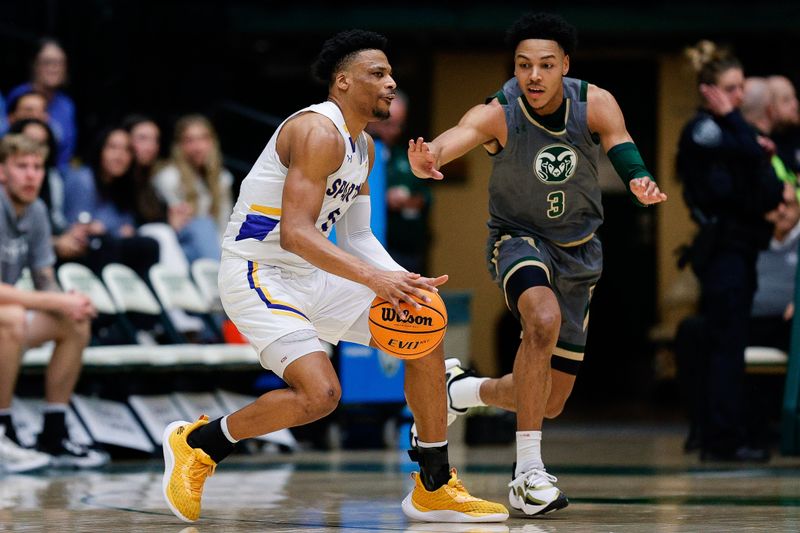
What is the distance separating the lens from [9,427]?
25.5 feet

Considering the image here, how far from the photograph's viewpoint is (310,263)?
5059 mm

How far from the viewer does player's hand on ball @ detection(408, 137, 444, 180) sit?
17.3 feet

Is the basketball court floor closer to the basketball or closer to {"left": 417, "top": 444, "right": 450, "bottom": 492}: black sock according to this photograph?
{"left": 417, "top": 444, "right": 450, "bottom": 492}: black sock

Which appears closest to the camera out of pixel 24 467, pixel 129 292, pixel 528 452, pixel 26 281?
pixel 528 452

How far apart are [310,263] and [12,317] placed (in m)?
3.04

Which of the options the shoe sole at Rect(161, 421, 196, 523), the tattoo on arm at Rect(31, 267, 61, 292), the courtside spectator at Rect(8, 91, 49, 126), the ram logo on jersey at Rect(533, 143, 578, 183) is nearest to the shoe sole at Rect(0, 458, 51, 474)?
the tattoo on arm at Rect(31, 267, 61, 292)

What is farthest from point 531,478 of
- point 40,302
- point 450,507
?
point 40,302

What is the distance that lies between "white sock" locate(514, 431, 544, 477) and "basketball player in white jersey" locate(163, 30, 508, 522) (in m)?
0.27

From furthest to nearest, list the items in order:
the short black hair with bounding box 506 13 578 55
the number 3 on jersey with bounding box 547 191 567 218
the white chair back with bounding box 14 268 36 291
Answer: the white chair back with bounding box 14 268 36 291 → the number 3 on jersey with bounding box 547 191 567 218 → the short black hair with bounding box 506 13 578 55

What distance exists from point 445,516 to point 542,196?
1349 mm

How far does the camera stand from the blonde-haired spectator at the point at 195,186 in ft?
31.5

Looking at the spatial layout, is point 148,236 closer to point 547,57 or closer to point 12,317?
point 12,317

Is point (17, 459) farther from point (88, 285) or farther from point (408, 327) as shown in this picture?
point (408, 327)

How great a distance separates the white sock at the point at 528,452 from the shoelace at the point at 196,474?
1154mm
